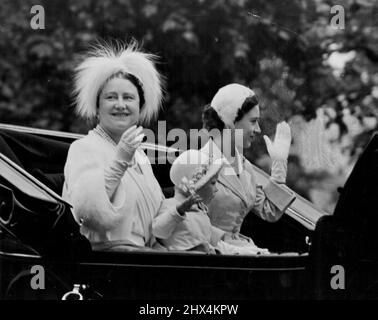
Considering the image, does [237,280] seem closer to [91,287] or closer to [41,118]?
[91,287]

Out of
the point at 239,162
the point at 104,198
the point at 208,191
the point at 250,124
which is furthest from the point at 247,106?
the point at 104,198

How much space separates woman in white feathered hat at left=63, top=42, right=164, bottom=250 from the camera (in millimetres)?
3674

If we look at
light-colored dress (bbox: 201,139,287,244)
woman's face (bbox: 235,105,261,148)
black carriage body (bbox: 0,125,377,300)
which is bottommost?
black carriage body (bbox: 0,125,377,300)

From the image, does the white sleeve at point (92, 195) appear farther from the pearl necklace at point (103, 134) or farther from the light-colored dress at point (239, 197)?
the light-colored dress at point (239, 197)

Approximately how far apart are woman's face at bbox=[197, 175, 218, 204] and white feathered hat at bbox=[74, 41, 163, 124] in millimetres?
243

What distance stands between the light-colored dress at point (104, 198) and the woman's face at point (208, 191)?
13cm

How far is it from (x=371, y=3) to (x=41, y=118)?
3.24 ft

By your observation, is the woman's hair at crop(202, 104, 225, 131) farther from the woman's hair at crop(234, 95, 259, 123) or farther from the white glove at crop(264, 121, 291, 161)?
the white glove at crop(264, 121, 291, 161)

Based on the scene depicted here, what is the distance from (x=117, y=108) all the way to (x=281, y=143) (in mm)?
478

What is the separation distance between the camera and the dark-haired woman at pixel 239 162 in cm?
379

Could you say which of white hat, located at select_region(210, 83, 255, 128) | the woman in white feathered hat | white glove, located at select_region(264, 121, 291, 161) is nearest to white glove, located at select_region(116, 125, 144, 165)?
the woman in white feathered hat

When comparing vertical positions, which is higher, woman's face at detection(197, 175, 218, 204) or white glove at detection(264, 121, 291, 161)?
white glove at detection(264, 121, 291, 161)

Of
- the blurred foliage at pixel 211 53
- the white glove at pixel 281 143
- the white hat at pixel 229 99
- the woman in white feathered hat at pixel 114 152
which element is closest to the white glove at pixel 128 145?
the woman in white feathered hat at pixel 114 152
